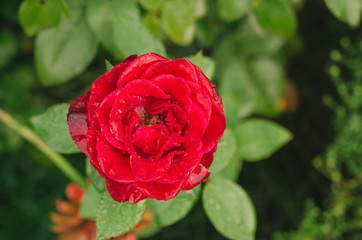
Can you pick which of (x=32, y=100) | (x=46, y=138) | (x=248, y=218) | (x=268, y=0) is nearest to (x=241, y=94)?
(x=268, y=0)

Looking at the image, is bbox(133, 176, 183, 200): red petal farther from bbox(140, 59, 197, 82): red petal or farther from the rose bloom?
the rose bloom

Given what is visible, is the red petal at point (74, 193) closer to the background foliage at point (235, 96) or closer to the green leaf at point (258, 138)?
the background foliage at point (235, 96)

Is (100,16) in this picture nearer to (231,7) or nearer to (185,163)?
(231,7)

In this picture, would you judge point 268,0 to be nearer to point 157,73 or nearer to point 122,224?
point 157,73

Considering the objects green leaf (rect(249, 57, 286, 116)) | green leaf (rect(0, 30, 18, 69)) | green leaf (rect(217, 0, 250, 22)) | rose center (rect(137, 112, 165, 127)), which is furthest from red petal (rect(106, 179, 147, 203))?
green leaf (rect(0, 30, 18, 69))

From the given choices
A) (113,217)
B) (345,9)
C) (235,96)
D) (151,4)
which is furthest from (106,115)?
(235,96)

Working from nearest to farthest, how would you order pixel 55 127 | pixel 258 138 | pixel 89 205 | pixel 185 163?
pixel 185 163, pixel 55 127, pixel 89 205, pixel 258 138
